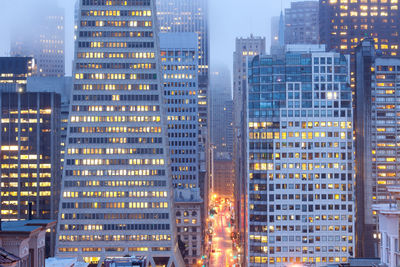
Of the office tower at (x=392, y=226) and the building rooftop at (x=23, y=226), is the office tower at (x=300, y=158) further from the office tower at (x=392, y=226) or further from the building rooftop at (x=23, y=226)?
the building rooftop at (x=23, y=226)

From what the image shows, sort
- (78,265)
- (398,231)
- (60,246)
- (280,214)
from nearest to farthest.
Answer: (398,231), (78,265), (280,214), (60,246)

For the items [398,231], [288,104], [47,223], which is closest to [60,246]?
[288,104]

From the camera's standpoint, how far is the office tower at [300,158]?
184 meters

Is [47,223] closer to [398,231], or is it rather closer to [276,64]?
[398,231]

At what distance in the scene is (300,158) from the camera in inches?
7352

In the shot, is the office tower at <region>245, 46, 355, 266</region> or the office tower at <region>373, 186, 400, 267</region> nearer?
the office tower at <region>373, 186, 400, 267</region>

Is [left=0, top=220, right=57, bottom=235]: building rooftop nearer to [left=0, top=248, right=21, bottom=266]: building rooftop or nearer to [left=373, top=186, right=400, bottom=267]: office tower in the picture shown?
[left=0, top=248, right=21, bottom=266]: building rooftop

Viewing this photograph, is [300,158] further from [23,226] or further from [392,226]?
[23,226]

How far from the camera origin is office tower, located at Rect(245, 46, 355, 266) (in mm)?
183625

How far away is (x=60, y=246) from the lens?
19750 cm

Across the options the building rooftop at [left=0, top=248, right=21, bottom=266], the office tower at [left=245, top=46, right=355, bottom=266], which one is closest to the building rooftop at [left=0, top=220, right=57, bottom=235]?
the building rooftop at [left=0, top=248, right=21, bottom=266]

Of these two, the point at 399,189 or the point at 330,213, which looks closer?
the point at 399,189

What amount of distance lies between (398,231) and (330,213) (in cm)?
13584

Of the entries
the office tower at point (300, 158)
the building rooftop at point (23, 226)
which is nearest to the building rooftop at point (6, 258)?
the building rooftop at point (23, 226)
